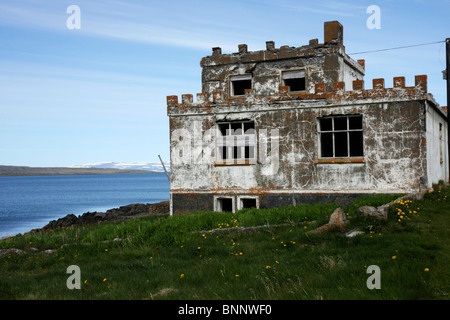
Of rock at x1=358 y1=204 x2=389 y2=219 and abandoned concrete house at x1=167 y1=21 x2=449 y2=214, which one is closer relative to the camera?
rock at x1=358 y1=204 x2=389 y2=219

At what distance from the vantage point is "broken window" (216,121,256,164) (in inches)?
760

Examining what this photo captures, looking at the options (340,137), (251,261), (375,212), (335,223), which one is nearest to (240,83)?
(340,137)

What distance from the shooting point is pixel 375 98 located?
17062mm

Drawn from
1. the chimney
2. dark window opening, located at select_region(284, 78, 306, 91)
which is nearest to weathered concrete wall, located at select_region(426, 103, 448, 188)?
the chimney

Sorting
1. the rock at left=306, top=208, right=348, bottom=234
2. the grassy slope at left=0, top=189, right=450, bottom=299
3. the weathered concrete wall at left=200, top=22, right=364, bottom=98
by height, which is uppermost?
the weathered concrete wall at left=200, top=22, right=364, bottom=98

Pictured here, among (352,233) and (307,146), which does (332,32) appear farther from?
(352,233)

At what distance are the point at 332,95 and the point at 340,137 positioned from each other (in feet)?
22.1

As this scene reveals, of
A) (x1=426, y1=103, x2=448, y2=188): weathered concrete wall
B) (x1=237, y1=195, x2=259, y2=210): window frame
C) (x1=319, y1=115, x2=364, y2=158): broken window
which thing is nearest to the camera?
(x1=426, y1=103, x2=448, y2=188): weathered concrete wall

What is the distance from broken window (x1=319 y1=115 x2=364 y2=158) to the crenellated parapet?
956mm

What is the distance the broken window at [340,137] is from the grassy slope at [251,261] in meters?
4.94

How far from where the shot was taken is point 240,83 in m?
22.1

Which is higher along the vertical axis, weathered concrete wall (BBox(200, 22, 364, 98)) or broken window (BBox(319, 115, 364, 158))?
weathered concrete wall (BBox(200, 22, 364, 98))

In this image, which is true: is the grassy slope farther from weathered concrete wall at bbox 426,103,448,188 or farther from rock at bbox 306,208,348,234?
weathered concrete wall at bbox 426,103,448,188
